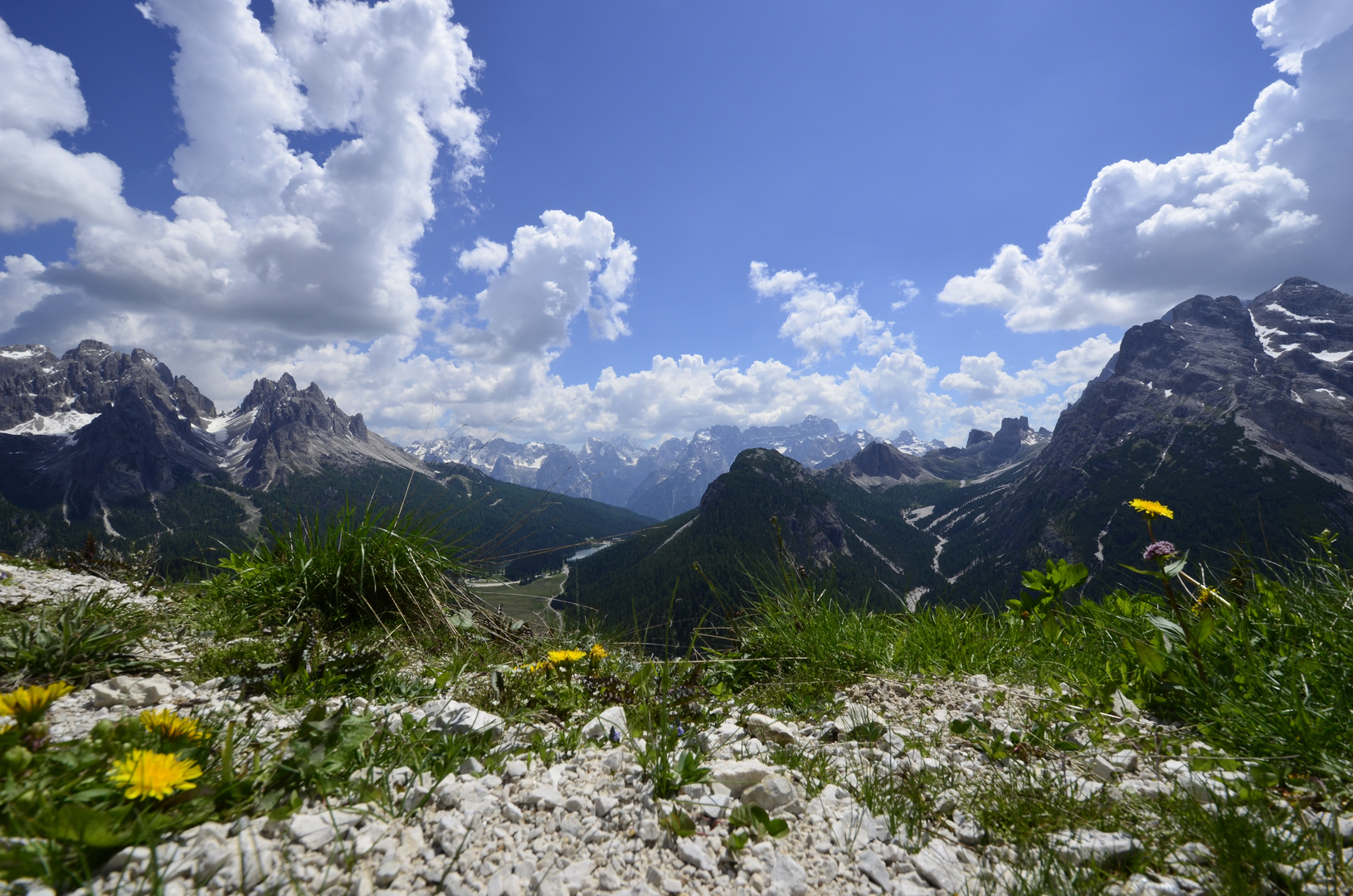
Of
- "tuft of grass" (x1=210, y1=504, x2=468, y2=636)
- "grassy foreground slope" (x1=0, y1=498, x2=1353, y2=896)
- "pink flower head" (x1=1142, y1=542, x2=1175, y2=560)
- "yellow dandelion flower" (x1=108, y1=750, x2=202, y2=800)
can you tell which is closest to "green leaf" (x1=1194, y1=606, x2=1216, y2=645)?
"grassy foreground slope" (x1=0, y1=498, x2=1353, y2=896)

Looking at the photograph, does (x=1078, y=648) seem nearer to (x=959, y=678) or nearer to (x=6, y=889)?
(x=959, y=678)

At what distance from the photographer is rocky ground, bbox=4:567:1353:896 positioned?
1.92 m

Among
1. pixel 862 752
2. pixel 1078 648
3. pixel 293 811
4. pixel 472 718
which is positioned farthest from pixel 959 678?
pixel 293 811

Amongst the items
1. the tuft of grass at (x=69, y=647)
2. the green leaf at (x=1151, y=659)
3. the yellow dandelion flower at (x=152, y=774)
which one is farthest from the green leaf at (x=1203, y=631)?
the tuft of grass at (x=69, y=647)

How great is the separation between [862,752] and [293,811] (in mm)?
2927

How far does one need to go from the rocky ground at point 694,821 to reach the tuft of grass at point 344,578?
188cm

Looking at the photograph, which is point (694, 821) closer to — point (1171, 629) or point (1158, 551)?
point (1171, 629)

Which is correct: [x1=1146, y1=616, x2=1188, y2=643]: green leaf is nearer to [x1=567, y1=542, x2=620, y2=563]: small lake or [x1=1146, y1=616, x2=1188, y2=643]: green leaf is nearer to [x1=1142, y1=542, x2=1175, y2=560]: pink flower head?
[x1=1142, y1=542, x2=1175, y2=560]: pink flower head

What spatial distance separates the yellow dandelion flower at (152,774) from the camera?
6.41 ft

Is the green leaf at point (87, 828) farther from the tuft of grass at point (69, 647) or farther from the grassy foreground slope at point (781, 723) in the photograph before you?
A: the tuft of grass at point (69, 647)

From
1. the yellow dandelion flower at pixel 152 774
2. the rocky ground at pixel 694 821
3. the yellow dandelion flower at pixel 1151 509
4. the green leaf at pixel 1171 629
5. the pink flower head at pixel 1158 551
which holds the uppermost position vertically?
the yellow dandelion flower at pixel 1151 509

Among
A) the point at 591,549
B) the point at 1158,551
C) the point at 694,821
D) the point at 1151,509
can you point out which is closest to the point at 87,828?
the point at 694,821

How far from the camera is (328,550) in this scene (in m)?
5.57

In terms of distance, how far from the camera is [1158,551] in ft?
12.4
